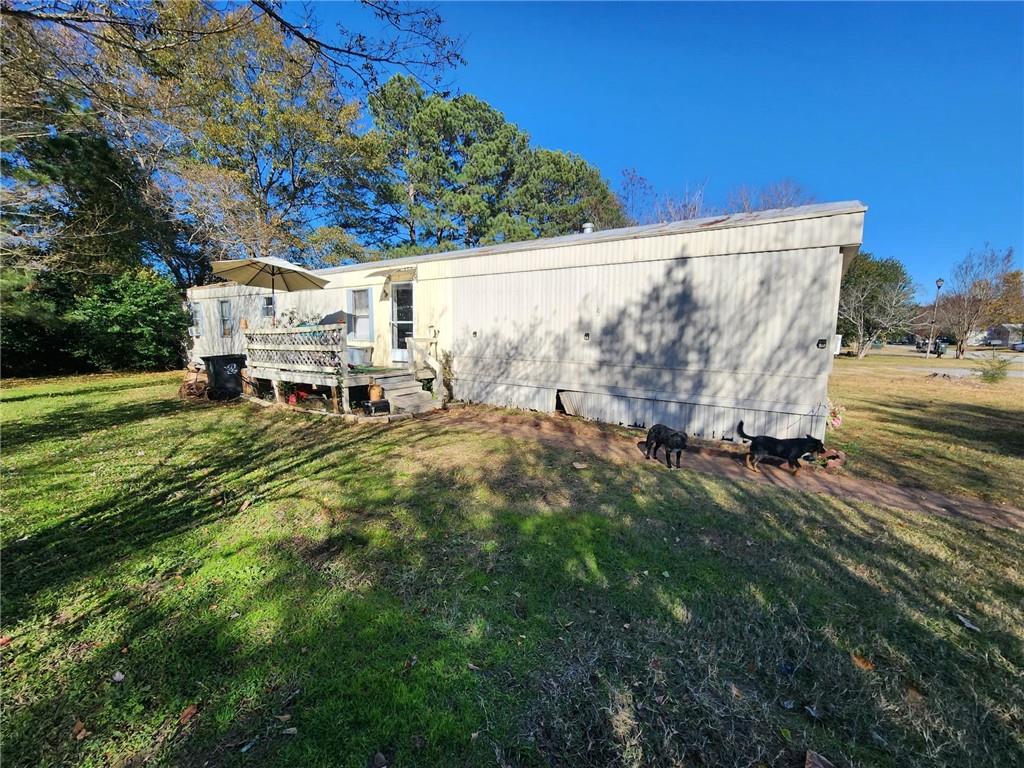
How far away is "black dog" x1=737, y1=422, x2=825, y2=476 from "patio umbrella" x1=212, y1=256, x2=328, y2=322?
7750mm

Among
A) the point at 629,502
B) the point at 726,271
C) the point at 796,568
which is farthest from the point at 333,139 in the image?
the point at 796,568

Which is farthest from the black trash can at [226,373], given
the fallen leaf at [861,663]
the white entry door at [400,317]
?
the fallen leaf at [861,663]

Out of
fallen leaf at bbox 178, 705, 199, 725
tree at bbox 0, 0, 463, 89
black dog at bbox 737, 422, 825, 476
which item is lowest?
fallen leaf at bbox 178, 705, 199, 725

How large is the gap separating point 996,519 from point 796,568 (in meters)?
2.55

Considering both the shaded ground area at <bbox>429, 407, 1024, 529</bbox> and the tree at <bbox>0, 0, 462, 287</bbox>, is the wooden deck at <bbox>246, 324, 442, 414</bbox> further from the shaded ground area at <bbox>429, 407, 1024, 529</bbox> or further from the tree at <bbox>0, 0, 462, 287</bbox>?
the tree at <bbox>0, 0, 462, 287</bbox>

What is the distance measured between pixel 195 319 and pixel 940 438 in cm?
2146

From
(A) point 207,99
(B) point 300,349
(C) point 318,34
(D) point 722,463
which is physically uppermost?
(A) point 207,99

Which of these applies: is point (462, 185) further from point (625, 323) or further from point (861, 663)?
point (861, 663)

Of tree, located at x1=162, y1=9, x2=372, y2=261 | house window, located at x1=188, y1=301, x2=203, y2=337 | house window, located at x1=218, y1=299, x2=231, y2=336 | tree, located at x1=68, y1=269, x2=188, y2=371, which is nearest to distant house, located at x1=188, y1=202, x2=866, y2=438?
house window, located at x1=218, y1=299, x2=231, y2=336

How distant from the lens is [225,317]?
47.1ft

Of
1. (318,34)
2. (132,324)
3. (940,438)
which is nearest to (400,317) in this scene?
(318,34)

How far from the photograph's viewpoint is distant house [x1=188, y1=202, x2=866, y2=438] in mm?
5641

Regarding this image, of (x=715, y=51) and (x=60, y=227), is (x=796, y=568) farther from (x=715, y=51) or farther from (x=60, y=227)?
(x=60, y=227)

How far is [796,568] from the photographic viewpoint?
2.91m
